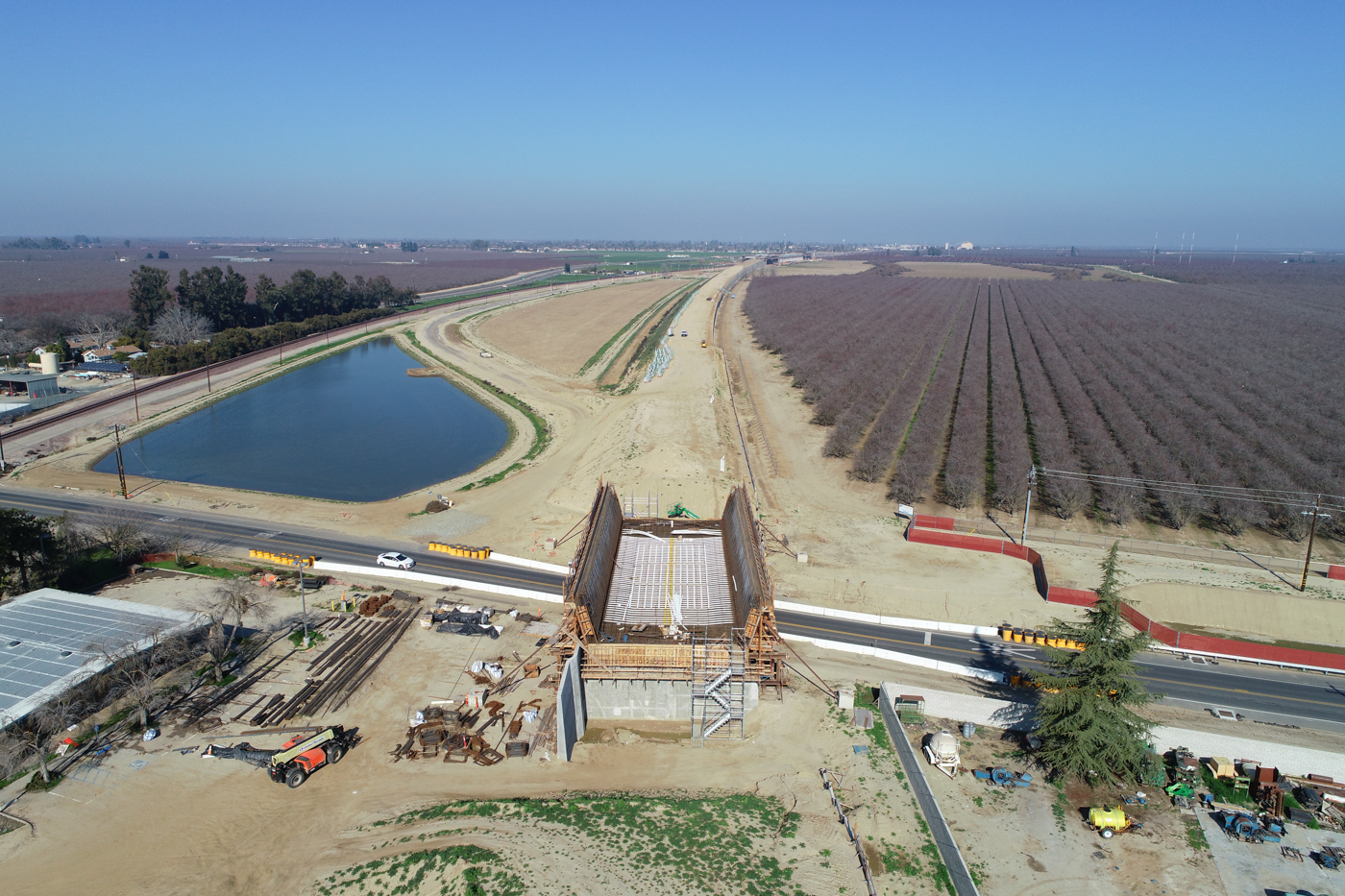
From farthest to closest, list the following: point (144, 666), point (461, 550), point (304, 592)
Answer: point (461, 550), point (304, 592), point (144, 666)

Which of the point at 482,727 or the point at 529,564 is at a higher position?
the point at 529,564

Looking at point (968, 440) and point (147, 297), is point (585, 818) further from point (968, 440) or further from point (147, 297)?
point (147, 297)

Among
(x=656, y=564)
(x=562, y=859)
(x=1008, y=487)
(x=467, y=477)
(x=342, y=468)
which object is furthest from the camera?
(x=342, y=468)

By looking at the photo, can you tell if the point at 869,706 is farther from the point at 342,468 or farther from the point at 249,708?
the point at 342,468

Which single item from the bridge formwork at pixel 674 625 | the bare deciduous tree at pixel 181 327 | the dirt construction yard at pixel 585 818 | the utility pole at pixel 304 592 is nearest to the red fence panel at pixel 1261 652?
the dirt construction yard at pixel 585 818

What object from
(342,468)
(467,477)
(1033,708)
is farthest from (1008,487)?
(342,468)

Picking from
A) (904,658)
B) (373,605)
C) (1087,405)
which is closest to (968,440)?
(1087,405)
